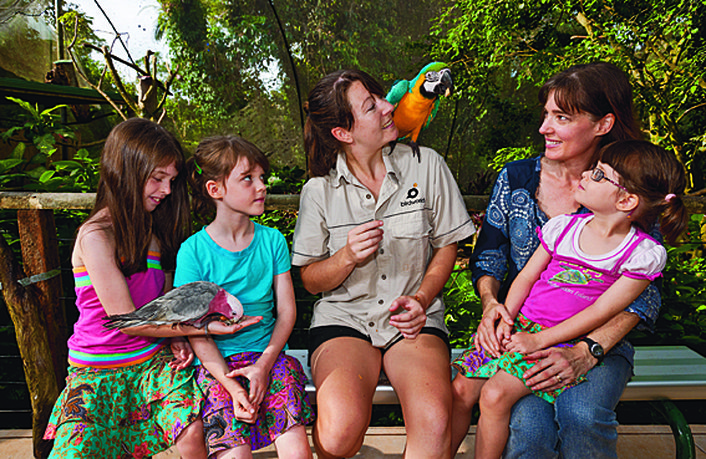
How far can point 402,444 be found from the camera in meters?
1.95

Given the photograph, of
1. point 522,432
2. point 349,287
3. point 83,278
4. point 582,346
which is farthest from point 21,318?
point 582,346

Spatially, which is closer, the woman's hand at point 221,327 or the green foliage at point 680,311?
the woman's hand at point 221,327

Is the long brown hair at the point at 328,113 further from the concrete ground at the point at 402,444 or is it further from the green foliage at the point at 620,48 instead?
the green foliage at the point at 620,48

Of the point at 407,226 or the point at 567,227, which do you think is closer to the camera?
the point at 567,227

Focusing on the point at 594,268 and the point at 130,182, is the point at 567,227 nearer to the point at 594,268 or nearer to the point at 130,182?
the point at 594,268

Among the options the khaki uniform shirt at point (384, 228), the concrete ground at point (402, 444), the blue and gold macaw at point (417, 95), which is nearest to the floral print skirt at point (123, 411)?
the khaki uniform shirt at point (384, 228)

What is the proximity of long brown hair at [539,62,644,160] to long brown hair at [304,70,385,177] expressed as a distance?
0.60 m

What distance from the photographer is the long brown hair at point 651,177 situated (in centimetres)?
125

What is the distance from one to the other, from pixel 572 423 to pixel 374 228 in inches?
30.4

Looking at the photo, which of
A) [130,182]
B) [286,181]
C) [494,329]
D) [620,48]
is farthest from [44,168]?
[620,48]

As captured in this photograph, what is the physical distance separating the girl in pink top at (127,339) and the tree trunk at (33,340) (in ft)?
2.00

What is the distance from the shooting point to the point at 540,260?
57.4 inches

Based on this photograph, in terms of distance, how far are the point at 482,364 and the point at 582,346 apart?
11.4 inches

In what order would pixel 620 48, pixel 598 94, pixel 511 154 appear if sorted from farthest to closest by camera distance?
pixel 511 154
pixel 620 48
pixel 598 94
